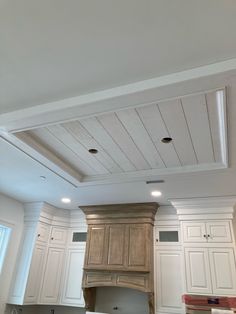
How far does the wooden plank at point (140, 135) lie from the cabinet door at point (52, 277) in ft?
8.13

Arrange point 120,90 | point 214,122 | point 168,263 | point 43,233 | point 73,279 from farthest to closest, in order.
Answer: point 43,233 → point 73,279 → point 168,263 → point 214,122 → point 120,90

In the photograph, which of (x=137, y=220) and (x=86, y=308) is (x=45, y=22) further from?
(x=86, y=308)

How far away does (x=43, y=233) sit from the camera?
13.6 ft

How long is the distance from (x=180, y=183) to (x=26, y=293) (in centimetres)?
268

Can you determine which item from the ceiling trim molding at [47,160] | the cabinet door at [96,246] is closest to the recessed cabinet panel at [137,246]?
the cabinet door at [96,246]

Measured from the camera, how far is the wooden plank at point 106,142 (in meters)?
2.14

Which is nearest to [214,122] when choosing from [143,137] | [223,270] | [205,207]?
[143,137]

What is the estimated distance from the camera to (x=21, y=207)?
13.7 feet

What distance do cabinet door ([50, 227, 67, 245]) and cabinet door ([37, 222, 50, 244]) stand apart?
0.29 ft

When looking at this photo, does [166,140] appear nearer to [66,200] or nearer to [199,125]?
[199,125]

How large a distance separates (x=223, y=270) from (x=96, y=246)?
5.80 ft

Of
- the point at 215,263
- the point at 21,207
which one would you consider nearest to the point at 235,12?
the point at 215,263

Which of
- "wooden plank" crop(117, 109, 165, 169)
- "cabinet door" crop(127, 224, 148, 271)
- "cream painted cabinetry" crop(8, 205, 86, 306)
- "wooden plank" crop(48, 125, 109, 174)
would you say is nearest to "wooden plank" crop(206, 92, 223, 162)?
"wooden plank" crop(117, 109, 165, 169)

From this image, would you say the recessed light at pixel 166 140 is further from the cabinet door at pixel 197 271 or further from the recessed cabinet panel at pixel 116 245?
the recessed cabinet panel at pixel 116 245
